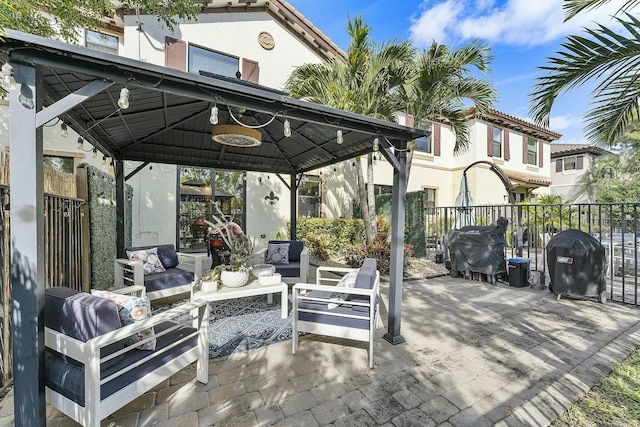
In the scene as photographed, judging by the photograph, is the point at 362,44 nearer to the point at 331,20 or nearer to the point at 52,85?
the point at 331,20

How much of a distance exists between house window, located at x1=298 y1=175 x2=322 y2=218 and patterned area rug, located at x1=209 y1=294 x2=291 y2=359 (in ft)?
18.3

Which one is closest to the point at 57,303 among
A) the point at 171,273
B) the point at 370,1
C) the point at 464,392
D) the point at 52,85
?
the point at 52,85

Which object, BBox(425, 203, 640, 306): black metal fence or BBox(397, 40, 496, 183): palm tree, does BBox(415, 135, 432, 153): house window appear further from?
BBox(397, 40, 496, 183): palm tree

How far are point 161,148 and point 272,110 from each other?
3717 millimetres

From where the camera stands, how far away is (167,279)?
4.20 metres

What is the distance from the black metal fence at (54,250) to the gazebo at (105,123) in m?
0.82

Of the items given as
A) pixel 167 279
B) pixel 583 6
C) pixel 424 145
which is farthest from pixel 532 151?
pixel 167 279

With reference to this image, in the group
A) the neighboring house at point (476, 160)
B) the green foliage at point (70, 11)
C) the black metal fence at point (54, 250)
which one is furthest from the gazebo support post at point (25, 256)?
the neighboring house at point (476, 160)

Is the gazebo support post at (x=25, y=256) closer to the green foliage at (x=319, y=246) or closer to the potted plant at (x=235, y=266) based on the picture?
the potted plant at (x=235, y=266)

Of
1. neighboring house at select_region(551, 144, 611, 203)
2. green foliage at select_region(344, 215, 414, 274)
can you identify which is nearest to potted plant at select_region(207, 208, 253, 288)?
green foliage at select_region(344, 215, 414, 274)

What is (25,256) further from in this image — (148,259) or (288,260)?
(288,260)

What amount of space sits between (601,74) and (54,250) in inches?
267

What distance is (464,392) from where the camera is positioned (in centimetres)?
233

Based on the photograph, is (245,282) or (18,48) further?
(245,282)
